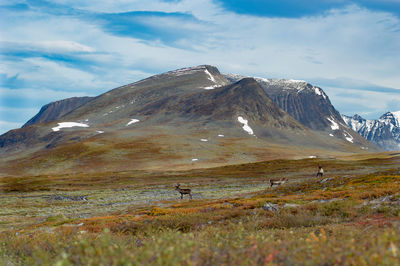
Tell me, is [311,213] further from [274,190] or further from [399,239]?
[274,190]

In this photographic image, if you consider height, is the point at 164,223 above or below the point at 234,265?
A: below

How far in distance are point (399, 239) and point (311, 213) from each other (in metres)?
11.1

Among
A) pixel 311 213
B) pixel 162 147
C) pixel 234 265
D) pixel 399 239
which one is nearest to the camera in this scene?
pixel 234 265

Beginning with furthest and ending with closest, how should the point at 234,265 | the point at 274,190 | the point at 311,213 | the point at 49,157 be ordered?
1. the point at 49,157
2. the point at 274,190
3. the point at 311,213
4. the point at 234,265

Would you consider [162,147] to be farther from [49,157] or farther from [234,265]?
[234,265]

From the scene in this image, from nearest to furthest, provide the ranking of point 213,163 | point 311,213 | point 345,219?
point 345,219 < point 311,213 < point 213,163

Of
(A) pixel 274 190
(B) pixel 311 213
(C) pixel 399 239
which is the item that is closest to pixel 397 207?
(B) pixel 311 213

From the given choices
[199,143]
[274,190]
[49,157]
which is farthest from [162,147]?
[274,190]

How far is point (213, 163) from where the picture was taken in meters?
152

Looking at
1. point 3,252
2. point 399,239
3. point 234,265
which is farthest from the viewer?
point 3,252

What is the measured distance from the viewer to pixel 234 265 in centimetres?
582

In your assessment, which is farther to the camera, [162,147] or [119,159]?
[162,147]

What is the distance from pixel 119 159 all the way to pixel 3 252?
153250 mm

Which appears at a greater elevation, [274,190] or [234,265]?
[234,265]
